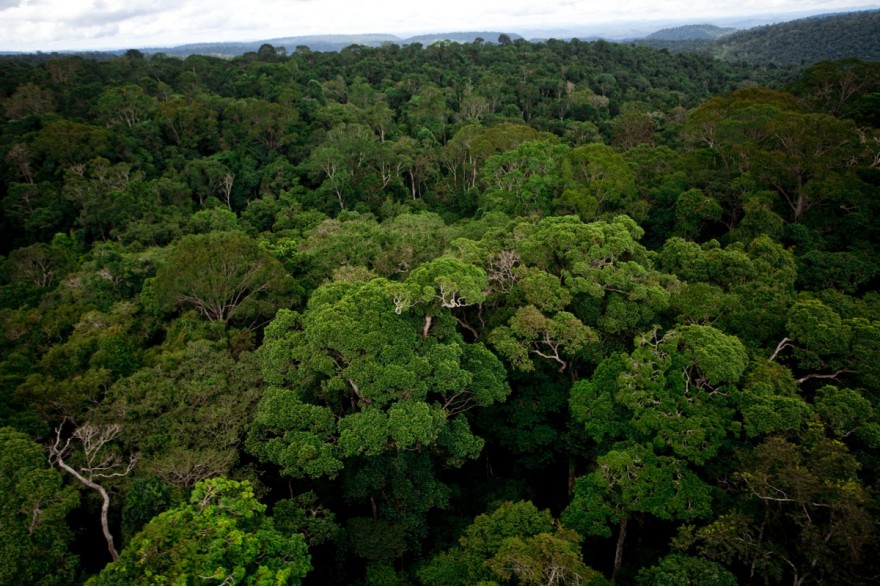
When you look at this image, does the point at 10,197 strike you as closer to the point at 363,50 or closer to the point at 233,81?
the point at 233,81

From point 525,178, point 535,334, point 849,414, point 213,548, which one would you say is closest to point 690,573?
point 849,414

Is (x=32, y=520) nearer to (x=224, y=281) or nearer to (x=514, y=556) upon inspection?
(x=224, y=281)

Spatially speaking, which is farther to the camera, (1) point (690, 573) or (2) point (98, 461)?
(2) point (98, 461)

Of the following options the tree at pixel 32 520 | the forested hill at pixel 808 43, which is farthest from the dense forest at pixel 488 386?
the forested hill at pixel 808 43

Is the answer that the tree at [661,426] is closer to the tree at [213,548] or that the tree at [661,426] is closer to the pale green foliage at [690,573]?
the pale green foliage at [690,573]

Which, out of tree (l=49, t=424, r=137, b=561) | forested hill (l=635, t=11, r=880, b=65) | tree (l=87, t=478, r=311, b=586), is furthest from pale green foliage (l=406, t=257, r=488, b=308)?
forested hill (l=635, t=11, r=880, b=65)

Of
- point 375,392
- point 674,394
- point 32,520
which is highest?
point 375,392
